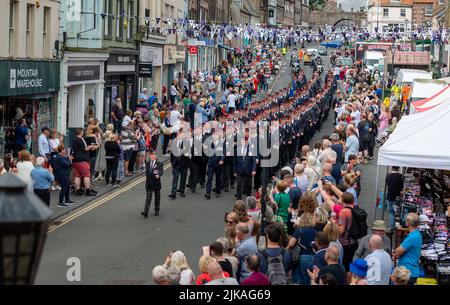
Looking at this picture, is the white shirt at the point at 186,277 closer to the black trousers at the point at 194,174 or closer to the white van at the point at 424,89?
the black trousers at the point at 194,174

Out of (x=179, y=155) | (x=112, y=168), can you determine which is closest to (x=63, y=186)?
(x=179, y=155)

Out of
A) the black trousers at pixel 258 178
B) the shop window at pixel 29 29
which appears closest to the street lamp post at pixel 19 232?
the black trousers at pixel 258 178

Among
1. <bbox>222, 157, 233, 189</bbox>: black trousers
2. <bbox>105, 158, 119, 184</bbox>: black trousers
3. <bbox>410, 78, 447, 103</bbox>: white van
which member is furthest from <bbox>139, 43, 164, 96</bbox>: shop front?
<bbox>222, 157, 233, 189</bbox>: black trousers

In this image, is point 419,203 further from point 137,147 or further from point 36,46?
point 36,46

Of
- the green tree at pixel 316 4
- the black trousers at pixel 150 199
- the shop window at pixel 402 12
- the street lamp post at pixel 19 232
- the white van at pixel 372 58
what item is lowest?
the black trousers at pixel 150 199

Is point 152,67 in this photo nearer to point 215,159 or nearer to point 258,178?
point 258,178

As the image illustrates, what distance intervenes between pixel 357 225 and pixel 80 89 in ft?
71.4

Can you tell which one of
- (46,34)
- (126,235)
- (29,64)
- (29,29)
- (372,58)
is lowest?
(126,235)

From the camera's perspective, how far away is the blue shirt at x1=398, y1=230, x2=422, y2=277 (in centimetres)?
1232

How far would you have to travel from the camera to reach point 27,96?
27531 mm

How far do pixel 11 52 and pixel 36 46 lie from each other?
6.82ft

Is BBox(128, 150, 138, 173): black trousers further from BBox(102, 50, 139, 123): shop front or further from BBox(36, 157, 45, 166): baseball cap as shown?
BBox(102, 50, 139, 123): shop front

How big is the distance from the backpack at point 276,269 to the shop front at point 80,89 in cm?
2086

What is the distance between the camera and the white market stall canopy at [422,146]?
48.6 feet
